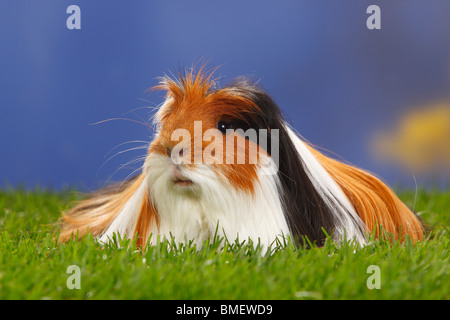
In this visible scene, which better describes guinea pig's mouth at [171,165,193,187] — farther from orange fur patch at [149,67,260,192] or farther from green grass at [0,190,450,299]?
green grass at [0,190,450,299]

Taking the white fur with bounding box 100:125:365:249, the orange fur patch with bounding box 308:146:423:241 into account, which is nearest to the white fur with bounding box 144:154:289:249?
the white fur with bounding box 100:125:365:249

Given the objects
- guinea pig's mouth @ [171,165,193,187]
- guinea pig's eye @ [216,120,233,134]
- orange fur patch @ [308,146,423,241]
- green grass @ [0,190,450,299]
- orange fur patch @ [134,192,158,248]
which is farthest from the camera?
orange fur patch @ [308,146,423,241]

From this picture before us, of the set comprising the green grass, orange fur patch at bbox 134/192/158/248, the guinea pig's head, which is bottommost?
the green grass

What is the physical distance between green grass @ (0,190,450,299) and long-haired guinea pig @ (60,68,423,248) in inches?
5.0

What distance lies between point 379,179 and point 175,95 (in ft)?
4.18

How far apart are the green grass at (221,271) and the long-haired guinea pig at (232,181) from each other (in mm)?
126

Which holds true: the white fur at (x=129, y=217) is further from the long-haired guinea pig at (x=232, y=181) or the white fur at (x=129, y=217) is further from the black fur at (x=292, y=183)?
the black fur at (x=292, y=183)

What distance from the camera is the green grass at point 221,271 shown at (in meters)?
1.97

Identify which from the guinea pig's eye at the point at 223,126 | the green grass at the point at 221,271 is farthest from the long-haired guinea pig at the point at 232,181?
the green grass at the point at 221,271

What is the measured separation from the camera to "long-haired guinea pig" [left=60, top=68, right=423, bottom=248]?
2.39m

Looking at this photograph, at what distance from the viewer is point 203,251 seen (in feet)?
Answer: 7.82

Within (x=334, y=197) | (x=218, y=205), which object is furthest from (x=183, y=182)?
(x=334, y=197)
